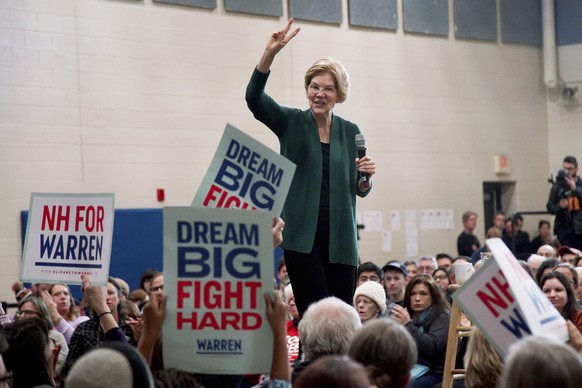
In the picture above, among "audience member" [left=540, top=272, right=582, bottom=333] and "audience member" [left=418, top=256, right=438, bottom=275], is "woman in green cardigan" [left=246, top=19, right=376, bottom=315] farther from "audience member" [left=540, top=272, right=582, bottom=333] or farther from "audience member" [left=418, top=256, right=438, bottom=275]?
"audience member" [left=418, top=256, right=438, bottom=275]

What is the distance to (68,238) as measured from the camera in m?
4.82

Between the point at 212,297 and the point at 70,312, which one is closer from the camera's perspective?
the point at 212,297

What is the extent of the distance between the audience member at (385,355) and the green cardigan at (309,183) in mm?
1412

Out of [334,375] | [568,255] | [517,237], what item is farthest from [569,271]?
[517,237]

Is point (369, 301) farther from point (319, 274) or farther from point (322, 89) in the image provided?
point (322, 89)

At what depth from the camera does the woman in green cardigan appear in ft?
14.3

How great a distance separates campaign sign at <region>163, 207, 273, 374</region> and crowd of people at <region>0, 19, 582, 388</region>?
4 cm

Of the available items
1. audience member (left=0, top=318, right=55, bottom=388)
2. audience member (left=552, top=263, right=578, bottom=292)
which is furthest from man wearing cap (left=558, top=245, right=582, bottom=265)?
audience member (left=0, top=318, right=55, bottom=388)

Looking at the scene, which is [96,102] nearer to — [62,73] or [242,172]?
[62,73]

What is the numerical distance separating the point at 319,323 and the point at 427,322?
9.54 ft

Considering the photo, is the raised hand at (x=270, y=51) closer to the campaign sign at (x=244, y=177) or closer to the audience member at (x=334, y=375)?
the campaign sign at (x=244, y=177)

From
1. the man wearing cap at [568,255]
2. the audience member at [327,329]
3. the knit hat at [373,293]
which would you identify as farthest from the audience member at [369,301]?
the man wearing cap at [568,255]

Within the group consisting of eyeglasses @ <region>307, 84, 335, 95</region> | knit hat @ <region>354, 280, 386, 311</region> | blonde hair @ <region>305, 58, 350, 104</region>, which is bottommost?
knit hat @ <region>354, 280, 386, 311</region>

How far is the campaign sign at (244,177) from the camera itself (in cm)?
374
